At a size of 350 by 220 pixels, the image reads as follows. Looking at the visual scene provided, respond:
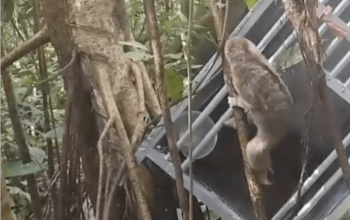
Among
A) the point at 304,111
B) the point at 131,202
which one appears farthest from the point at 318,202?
the point at 131,202

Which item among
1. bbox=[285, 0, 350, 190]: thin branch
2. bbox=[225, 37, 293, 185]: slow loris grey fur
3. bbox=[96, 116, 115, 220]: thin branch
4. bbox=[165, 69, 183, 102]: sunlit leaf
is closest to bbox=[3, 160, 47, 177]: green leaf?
bbox=[96, 116, 115, 220]: thin branch

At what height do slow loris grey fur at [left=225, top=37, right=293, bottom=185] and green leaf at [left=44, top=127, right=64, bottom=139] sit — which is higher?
slow loris grey fur at [left=225, top=37, right=293, bottom=185]

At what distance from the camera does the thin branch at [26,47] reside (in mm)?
1152

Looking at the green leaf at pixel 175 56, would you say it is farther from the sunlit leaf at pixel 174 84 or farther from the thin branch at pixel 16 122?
the thin branch at pixel 16 122

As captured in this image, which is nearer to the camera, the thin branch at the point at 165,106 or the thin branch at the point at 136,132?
the thin branch at the point at 165,106

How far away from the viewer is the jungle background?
3.83 feet

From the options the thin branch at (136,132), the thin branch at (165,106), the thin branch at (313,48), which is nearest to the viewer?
the thin branch at (313,48)

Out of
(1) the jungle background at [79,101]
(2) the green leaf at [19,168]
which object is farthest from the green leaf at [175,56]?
(2) the green leaf at [19,168]

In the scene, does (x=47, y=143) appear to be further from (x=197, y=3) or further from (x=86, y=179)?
(x=197, y=3)

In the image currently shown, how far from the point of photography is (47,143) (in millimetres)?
1355

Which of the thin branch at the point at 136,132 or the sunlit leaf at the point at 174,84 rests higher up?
the sunlit leaf at the point at 174,84

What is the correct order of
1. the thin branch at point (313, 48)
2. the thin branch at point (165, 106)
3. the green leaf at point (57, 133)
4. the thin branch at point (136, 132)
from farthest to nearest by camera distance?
the green leaf at point (57, 133)
the thin branch at point (136, 132)
the thin branch at point (165, 106)
the thin branch at point (313, 48)

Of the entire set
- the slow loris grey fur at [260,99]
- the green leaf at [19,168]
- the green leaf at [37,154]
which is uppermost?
the slow loris grey fur at [260,99]

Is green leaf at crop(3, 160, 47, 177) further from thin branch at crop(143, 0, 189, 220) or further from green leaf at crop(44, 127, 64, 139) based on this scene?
thin branch at crop(143, 0, 189, 220)
